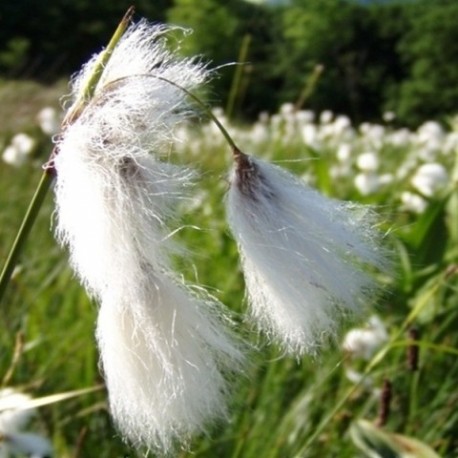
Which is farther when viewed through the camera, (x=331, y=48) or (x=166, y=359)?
(x=331, y=48)

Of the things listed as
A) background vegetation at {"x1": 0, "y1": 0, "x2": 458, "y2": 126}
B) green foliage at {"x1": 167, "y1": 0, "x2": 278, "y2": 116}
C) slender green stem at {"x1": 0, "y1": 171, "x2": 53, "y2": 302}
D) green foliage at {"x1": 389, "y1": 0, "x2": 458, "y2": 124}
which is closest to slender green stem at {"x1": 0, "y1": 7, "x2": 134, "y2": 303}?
slender green stem at {"x1": 0, "y1": 171, "x2": 53, "y2": 302}

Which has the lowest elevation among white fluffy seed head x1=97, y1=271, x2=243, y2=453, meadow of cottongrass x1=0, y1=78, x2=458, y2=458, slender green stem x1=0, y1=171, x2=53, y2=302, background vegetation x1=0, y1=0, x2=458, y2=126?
background vegetation x1=0, y1=0, x2=458, y2=126

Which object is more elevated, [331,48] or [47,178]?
[47,178]

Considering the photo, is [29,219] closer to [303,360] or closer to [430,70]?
[303,360]

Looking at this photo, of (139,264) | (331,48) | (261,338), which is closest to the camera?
(139,264)

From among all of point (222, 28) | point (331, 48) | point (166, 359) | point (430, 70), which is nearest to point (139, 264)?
point (166, 359)

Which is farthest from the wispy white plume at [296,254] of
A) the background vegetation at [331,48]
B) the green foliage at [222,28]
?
the background vegetation at [331,48]

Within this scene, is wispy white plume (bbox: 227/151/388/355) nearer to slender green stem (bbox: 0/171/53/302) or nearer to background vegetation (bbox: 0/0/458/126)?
slender green stem (bbox: 0/171/53/302)
